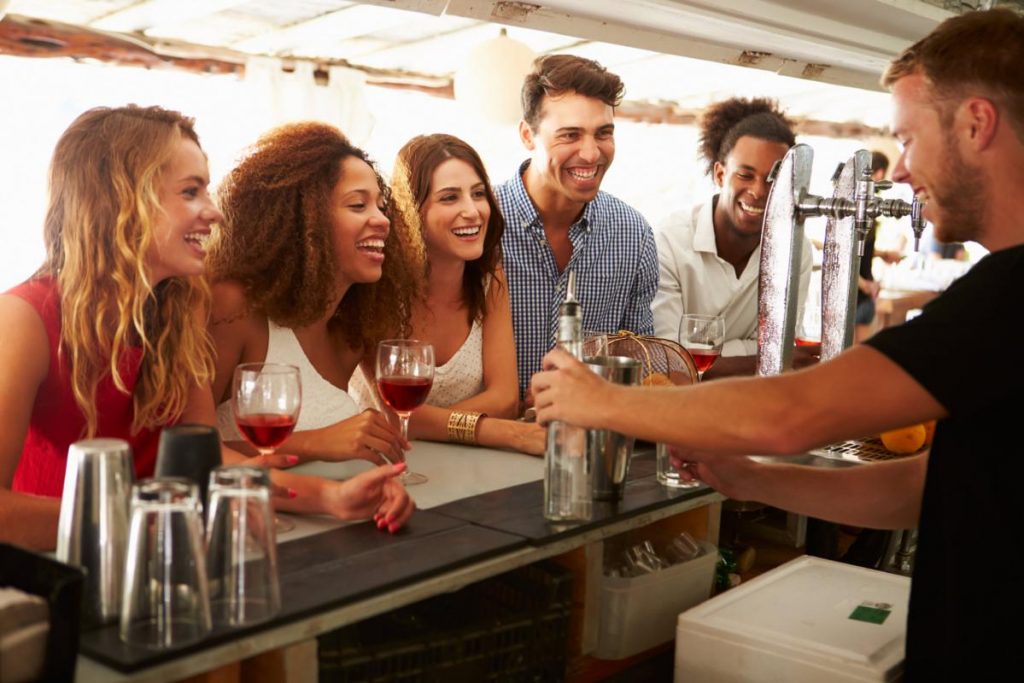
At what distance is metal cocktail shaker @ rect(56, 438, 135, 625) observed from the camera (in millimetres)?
1260

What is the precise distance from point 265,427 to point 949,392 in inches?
38.6

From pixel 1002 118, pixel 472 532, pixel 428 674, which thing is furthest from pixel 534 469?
pixel 1002 118

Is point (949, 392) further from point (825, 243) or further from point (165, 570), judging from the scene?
point (825, 243)

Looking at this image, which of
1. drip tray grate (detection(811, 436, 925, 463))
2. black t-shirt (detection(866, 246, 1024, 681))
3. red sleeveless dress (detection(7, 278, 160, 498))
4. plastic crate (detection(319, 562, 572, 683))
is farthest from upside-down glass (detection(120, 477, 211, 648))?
drip tray grate (detection(811, 436, 925, 463))

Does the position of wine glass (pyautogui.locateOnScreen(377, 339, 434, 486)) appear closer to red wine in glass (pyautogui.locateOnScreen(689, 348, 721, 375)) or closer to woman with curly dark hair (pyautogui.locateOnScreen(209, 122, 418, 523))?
woman with curly dark hair (pyautogui.locateOnScreen(209, 122, 418, 523))

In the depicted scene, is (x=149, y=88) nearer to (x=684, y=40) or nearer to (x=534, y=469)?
(x=684, y=40)

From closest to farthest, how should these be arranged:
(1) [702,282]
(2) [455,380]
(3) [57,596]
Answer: (3) [57,596] < (2) [455,380] < (1) [702,282]

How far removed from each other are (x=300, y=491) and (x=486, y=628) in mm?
361

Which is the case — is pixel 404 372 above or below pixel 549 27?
below

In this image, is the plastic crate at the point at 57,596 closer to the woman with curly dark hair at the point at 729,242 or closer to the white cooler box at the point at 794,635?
the white cooler box at the point at 794,635

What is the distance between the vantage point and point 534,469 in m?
2.08

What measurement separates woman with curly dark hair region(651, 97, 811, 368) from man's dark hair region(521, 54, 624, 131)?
2.20 ft

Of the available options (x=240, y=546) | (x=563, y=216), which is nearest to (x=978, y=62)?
(x=240, y=546)

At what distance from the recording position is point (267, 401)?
1.65 metres
